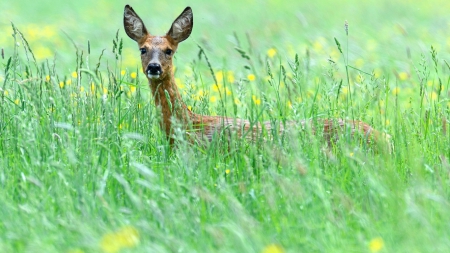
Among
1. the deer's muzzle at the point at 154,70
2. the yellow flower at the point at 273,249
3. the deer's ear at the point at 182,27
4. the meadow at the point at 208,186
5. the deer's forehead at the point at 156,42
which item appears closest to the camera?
the yellow flower at the point at 273,249

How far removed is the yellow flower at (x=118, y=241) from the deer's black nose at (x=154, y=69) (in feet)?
9.73

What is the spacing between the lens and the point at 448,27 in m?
13.9

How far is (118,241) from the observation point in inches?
149

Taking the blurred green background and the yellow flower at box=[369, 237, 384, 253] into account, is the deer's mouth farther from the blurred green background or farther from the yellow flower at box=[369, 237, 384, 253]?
the blurred green background

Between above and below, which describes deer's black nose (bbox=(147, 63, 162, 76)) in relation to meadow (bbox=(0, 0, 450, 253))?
above

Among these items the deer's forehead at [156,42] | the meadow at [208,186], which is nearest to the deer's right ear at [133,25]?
the deer's forehead at [156,42]

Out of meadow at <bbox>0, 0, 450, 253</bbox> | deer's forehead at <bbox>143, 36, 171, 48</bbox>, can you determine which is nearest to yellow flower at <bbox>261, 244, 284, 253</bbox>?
meadow at <bbox>0, 0, 450, 253</bbox>

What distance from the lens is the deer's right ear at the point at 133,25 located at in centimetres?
728

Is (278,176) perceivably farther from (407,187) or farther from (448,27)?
(448,27)

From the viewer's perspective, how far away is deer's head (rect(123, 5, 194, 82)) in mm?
6840

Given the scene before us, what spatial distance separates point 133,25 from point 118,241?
3.77 m

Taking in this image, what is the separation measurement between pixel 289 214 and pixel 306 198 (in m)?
0.17

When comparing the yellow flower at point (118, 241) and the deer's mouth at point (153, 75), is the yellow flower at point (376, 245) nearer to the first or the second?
the yellow flower at point (118, 241)

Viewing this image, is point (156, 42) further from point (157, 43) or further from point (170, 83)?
point (170, 83)
